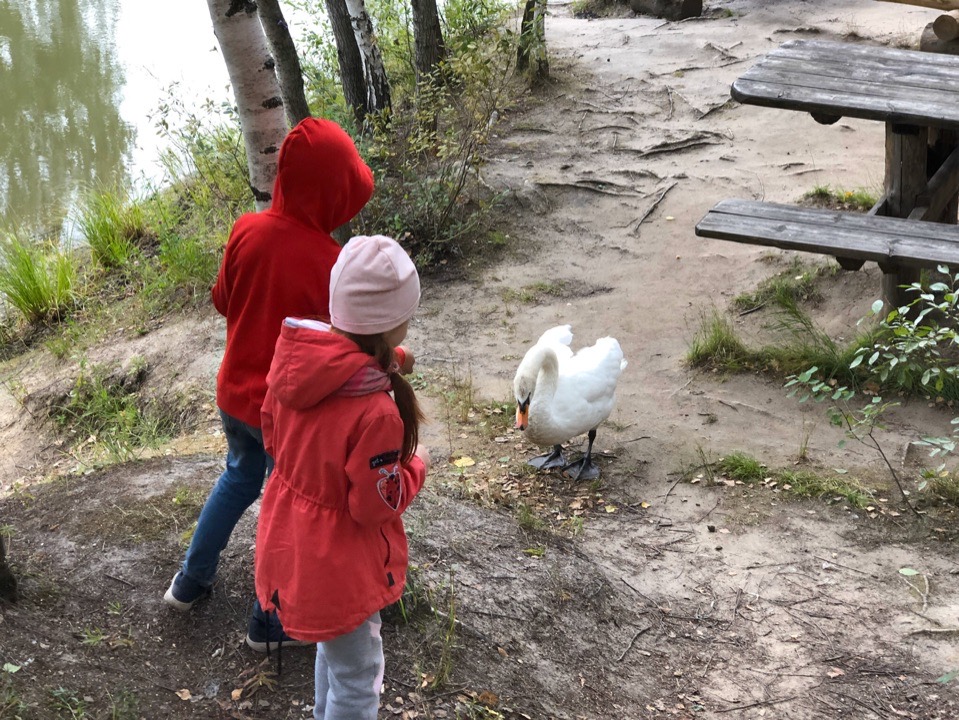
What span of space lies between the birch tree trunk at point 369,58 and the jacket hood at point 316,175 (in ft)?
17.1

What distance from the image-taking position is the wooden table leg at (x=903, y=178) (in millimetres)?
5082

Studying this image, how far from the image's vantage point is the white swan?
445cm

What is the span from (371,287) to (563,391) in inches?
96.6

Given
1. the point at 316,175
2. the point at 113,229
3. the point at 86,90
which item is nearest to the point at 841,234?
the point at 316,175

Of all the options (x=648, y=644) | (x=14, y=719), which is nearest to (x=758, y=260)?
(x=648, y=644)

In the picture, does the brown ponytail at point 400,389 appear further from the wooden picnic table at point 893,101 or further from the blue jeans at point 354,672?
the wooden picnic table at point 893,101

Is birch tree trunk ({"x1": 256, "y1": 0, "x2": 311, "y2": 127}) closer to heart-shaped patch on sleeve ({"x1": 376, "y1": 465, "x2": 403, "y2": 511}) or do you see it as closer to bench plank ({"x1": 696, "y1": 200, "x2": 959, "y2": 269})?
bench plank ({"x1": 696, "y1": 200, "x2": 959, "y2": 269})

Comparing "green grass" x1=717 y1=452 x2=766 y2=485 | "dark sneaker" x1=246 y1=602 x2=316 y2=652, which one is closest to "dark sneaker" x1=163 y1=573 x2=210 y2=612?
"dark sneaker" x1=246 y1=602 x2=316 y2=652

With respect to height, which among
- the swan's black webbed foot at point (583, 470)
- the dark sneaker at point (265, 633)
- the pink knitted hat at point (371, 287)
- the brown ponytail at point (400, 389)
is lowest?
the swan's black webbed foot at point (583, 470)

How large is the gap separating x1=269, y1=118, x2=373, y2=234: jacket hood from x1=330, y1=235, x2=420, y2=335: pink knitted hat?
2.07 feet

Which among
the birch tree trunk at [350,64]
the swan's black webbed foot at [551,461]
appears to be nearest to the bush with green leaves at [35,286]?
the birch tree trunk at [350,64]

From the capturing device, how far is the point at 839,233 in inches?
177

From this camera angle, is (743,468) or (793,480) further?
(743,468)

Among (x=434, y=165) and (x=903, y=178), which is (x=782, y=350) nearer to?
(x=903, y=178)
